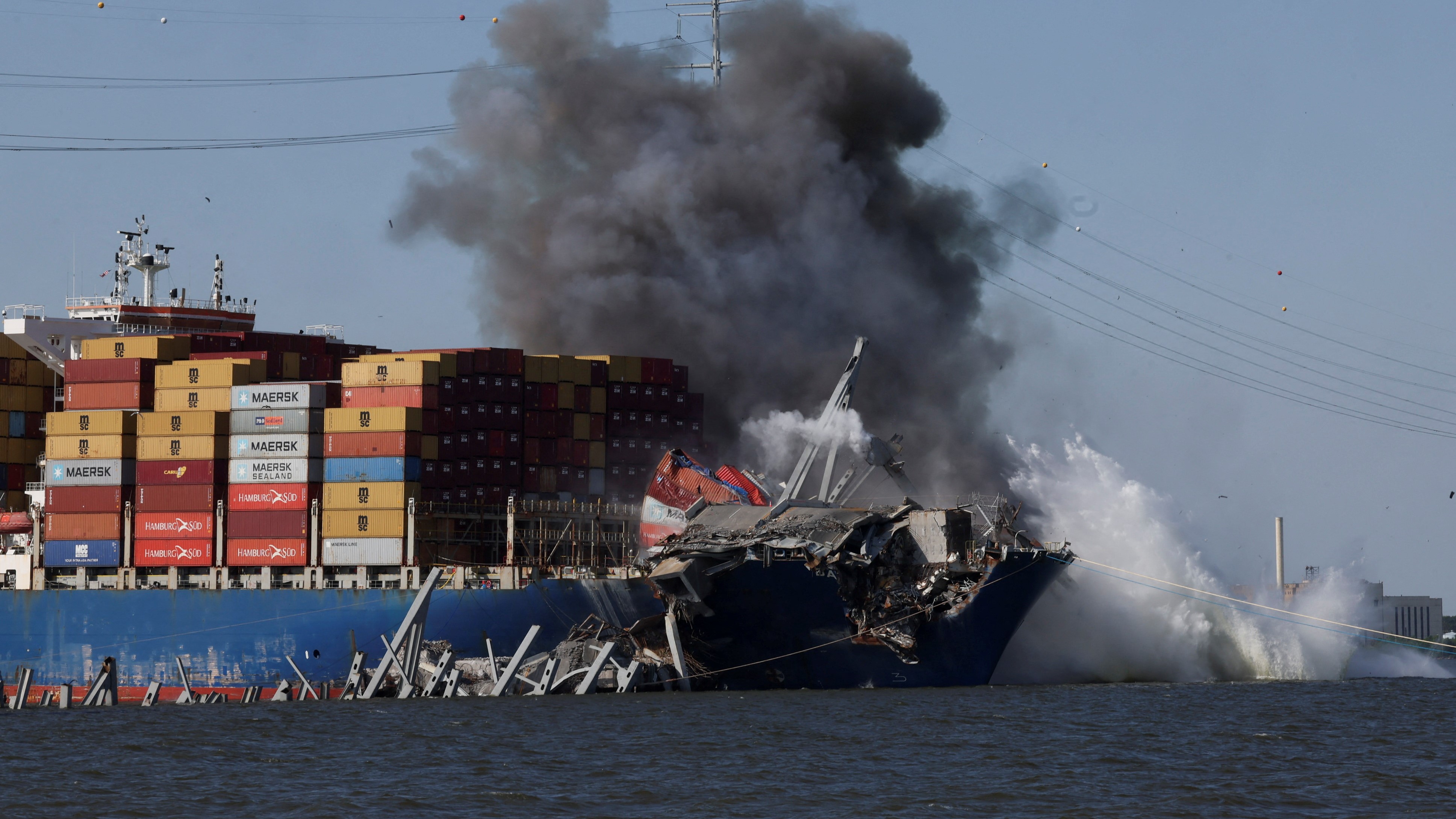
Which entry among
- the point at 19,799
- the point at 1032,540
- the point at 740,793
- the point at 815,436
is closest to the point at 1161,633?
the point at 1032,540

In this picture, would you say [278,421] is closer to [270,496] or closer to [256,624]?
[270,496]

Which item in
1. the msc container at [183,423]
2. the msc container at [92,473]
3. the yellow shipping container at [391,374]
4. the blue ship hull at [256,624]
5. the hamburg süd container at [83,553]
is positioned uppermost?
the yellow shipping container at [391,374]

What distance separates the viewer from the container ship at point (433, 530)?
6084 cm

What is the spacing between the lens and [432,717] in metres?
54.8

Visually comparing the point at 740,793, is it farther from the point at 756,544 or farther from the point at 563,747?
the point at 756,544

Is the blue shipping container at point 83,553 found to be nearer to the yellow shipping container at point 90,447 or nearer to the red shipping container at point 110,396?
the yellow shipping container at point 90,447

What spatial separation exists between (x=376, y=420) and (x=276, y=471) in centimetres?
517

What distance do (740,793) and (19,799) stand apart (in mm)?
16302

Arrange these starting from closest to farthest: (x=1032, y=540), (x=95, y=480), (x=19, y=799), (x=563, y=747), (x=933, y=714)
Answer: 1. (x=19, y=799)
2. (x=563, y=747)
3. (x=933, y=714)
4. (x=1032, y=540)
5. (x=95, y=480)

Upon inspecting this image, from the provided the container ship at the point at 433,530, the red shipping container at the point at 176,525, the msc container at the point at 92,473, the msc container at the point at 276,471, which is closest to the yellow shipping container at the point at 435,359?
the container ship at the point at 433,530

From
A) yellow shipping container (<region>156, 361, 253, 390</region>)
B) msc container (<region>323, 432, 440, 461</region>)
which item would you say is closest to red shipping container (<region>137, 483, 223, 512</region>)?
yellow shipping container (<region>156, 361, 253, 390</region>)

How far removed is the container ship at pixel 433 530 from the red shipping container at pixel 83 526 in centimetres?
11

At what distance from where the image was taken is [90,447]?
7619 centimetres

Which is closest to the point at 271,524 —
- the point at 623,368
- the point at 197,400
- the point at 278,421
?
the point at 278,421
